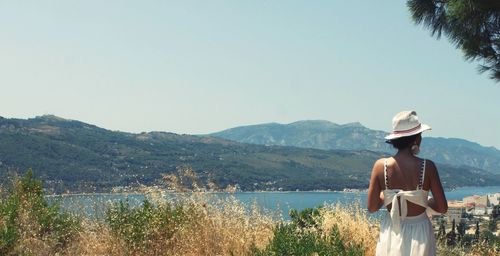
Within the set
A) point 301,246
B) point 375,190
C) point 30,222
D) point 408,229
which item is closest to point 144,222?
point 30,222

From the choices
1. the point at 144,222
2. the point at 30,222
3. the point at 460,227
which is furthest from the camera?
the point at 460,227

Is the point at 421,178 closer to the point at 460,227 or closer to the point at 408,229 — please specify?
the point at 408,229

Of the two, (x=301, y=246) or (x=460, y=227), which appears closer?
(x=301, y=246)

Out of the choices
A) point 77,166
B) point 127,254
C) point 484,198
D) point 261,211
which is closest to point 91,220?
point 127,254

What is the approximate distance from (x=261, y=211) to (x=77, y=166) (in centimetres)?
18567

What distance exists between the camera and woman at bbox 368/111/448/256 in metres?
3.88

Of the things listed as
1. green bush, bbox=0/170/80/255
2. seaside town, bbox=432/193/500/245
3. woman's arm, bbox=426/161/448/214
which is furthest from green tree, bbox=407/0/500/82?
green bush, bbox=0/170/80/255

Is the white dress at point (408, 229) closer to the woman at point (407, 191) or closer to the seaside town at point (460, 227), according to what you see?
the woman at point (407, 191)

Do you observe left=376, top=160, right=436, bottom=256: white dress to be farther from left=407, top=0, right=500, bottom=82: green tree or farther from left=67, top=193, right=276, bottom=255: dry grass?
left=407, top=0, right=500, bottom=82: green tree

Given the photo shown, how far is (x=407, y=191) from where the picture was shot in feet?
12.8

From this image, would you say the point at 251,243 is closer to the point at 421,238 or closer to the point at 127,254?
the point at 127,254

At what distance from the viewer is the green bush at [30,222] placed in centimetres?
597

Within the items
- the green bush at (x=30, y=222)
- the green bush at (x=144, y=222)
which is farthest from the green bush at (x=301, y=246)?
the green bush at (x=30, y=222)

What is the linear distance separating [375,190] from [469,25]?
179 inches
